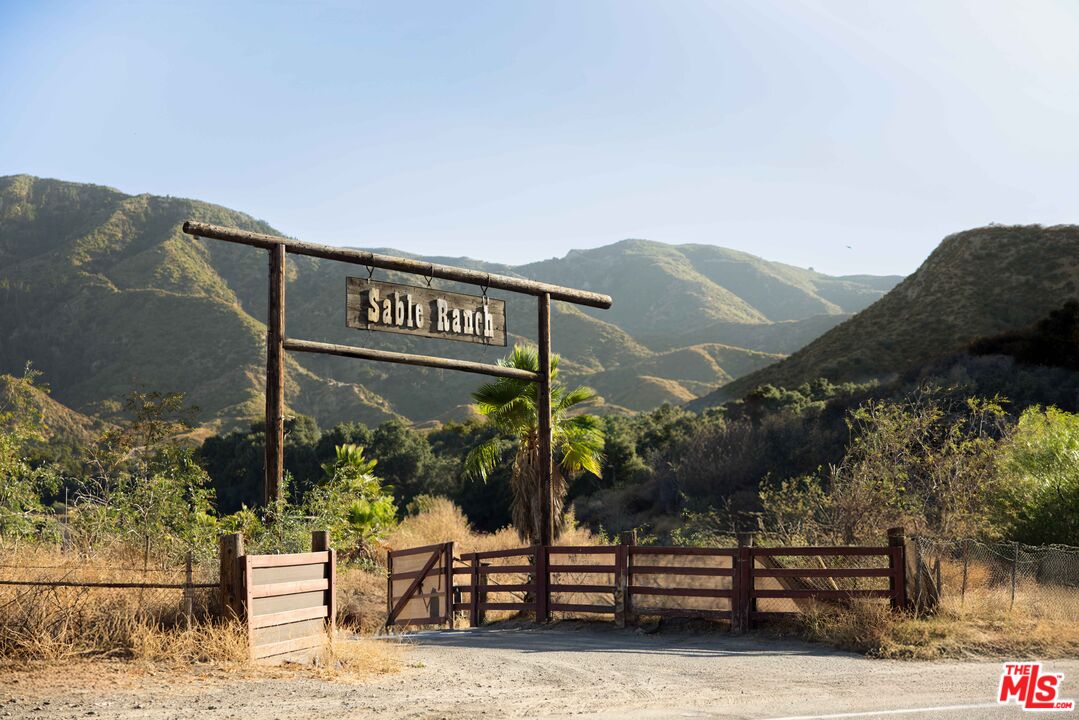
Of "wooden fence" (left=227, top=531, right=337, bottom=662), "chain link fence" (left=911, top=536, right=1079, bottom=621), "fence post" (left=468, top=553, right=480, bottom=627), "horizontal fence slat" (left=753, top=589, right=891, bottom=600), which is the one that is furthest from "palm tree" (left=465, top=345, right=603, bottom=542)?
"wooden fence" (left=227, top=531, right=337, bottom=662)

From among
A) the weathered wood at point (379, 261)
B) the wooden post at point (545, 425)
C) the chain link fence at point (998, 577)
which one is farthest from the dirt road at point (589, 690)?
the weathered wood at point (379, 261)

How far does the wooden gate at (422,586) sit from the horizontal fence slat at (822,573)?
666cm

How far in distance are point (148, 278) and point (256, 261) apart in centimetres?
1635

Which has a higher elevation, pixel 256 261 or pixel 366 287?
pixel 256 261

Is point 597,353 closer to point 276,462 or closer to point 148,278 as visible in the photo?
point 148,278

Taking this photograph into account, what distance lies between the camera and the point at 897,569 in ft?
45.6

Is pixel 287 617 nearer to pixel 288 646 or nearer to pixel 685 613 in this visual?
pixel 288 646

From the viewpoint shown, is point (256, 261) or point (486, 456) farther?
point (256, 261)

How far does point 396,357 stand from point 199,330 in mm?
84312

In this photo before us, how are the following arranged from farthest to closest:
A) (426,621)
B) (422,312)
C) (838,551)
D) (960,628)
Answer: (426,621) → (422,312) → (838,551) → (960,628)

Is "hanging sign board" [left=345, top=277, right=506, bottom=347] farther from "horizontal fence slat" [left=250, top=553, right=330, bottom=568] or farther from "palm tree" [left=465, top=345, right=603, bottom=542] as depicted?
"horizontal fence slat" [left=250, top=553, right=330, bottom=568]

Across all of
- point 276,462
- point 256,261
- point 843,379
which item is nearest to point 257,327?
point 256,261

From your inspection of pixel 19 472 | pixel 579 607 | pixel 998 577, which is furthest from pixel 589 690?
pixel 19 472

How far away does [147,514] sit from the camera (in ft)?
41.0
